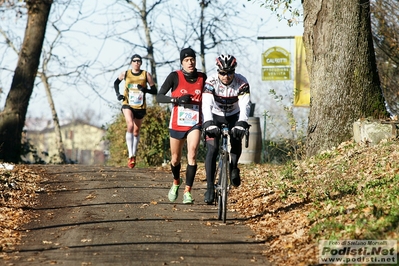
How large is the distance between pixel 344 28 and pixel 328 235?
7210 millimetres

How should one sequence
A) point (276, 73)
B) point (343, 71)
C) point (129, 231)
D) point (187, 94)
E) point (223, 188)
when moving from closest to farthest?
1. point (129, 231)
2. point (223, 188)
3. point (187, 94)
4. point (343, 71)
5. point (276, 73)

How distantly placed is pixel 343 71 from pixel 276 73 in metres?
15.6

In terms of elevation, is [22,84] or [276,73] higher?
[276,73]

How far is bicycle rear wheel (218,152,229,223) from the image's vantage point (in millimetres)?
9984

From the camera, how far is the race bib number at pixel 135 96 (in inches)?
659

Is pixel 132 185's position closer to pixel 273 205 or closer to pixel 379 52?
pixel 273 205

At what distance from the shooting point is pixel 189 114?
10828mm

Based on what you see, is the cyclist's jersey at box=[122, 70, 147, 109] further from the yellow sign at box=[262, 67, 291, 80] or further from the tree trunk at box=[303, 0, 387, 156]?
the yellow sign at box=[262, 67, 291, 80]

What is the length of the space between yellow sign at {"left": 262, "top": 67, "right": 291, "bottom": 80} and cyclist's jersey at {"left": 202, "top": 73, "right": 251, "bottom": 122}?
64.3 ft

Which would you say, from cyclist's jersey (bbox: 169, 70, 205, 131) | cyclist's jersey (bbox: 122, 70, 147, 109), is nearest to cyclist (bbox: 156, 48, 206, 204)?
cyclist's jersey (bbox: 169, 70, 205, 131)

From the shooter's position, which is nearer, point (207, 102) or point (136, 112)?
point (207, 102)

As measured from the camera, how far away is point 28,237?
9.35 m

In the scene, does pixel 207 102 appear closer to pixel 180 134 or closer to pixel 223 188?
pixel 180 134

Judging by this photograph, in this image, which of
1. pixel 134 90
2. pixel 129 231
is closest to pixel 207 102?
pixel 129 231
